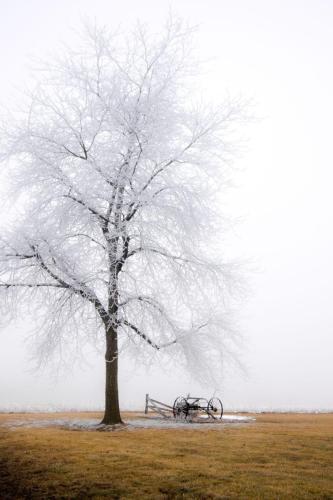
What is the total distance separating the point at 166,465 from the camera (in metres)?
10.7

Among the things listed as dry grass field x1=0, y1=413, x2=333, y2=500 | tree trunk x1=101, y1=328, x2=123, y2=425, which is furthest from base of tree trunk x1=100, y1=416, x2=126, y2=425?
dry grass field x1=0, y1=413, x2=333, y2=500

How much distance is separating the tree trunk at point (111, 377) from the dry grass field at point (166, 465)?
3504 millimetres

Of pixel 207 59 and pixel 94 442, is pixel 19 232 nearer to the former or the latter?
pixel 94 442

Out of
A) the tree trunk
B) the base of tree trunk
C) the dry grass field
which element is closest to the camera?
the dry grass field

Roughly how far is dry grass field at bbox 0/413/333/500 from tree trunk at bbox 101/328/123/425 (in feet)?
11.5

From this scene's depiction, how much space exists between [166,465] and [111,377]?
9.15 meters

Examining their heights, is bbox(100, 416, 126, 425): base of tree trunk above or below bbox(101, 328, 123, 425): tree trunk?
below

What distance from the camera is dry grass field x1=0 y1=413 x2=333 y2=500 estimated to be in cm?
911

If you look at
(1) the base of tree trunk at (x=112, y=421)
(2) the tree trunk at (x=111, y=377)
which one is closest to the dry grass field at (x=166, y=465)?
(1) the base of tree trunk at (x=112, y=421)

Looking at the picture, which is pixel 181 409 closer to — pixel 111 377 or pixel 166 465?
pixel 111 377

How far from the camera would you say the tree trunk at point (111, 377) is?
19.1 m

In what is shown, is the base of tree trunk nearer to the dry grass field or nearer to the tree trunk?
the tree trunk

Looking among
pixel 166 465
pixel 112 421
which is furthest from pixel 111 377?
pixel 166 465

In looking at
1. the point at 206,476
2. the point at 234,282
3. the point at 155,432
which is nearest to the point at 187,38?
the point at 234,282
